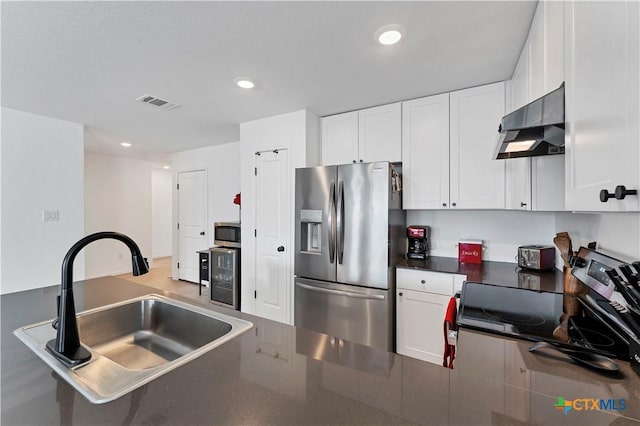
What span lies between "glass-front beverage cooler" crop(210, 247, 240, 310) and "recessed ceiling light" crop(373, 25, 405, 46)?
9.60ft

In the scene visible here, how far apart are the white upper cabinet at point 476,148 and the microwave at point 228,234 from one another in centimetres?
274

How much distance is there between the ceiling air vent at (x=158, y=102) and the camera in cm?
255

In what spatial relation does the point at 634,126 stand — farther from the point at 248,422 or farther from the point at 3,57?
the point at 3,57

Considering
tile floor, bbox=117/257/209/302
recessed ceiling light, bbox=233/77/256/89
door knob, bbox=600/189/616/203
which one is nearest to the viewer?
door knob, bbox=600/189/616/203

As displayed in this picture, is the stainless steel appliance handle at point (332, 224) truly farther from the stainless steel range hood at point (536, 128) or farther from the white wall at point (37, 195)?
the white wall at point (37, 195)

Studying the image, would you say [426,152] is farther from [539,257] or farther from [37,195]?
[37,195]

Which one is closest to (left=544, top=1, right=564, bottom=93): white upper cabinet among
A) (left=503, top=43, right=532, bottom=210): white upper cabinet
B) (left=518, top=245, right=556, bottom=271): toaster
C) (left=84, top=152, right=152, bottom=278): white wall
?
(left=503, top=43, right=532, bottom=210): white upper cabinet

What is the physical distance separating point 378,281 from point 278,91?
187cm

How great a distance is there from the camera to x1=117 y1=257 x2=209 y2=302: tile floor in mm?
4364

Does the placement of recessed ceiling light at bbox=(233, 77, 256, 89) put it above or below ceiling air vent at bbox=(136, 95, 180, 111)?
below

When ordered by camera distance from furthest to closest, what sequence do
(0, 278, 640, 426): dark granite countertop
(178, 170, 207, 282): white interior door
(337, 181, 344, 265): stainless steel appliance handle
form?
(178, 170, 207, 282): white interior door, (337, 181, 344, 265): stainless steel appliance handle, (0, 278, 640, 426): dark granite countertop

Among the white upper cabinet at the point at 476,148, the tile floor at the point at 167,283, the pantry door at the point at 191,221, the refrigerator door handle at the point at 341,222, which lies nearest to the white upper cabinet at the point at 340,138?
the refrigerator door handle at the point at 341,222

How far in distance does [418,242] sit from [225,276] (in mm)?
2574

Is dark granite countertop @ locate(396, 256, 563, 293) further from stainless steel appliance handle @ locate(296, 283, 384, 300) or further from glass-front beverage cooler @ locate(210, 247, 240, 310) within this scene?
glass-front beverage cooler @ locate(210, 247, 240, 310)
